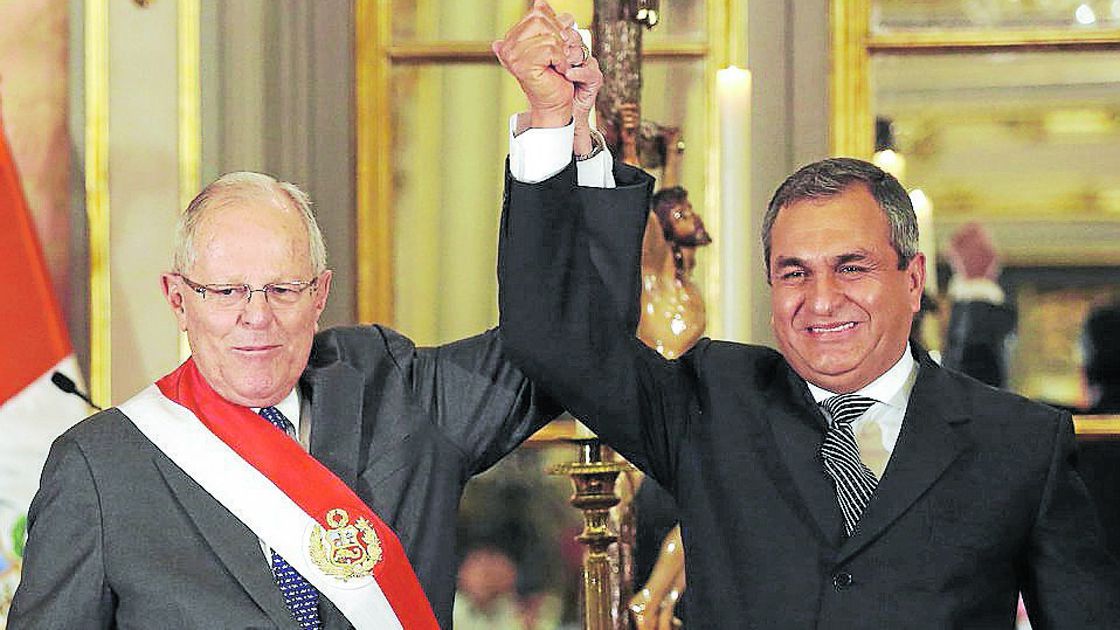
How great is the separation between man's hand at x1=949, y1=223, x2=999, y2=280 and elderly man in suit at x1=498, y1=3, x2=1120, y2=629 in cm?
173

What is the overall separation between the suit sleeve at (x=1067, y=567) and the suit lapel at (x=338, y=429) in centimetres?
68

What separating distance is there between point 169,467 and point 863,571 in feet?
2.27

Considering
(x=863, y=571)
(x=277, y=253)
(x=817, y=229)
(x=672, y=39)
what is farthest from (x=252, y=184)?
(x=672, y=39)

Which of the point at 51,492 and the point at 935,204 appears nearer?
the point at 51,492

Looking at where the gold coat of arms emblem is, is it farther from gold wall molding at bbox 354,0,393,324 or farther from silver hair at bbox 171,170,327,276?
gold wall molding at bbox 354,0,393,324

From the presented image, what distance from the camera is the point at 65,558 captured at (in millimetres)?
1628

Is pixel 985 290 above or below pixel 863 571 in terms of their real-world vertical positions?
above

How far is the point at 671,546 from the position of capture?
7.40ft

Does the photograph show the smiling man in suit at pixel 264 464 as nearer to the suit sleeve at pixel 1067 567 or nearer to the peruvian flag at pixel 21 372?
the suit sleeve at pixel 1067 567

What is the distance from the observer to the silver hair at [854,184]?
5.76 ft

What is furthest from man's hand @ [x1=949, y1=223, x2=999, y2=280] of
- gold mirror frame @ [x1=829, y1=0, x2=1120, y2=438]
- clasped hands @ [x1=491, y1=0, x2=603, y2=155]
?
clasped hands @ [x1=491, y1=0, x2=603, y2=155]

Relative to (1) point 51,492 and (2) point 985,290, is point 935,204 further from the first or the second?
(1) point 51,492

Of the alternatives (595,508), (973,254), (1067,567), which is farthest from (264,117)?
(1067,567)

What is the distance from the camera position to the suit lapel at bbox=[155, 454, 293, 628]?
1.66 meters
